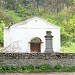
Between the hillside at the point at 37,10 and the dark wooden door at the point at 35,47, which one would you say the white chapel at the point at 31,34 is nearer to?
the dark wooden door at the point at 35,47

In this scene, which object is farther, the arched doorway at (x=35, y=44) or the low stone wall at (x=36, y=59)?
the arched doorway at (x=35, y=44)

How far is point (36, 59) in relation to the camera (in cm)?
1930

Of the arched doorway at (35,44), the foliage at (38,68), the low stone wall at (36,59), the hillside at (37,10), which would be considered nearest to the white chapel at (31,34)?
the arched doorway at (35,44)

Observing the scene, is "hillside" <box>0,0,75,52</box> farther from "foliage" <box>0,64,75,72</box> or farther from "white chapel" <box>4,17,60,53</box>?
"foliage" <box>0,64,75,72</box>

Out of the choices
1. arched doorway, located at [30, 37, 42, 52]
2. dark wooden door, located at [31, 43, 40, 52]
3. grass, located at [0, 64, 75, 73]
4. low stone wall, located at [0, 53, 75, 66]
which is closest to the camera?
grass, located at [0, 64, 75, 73]

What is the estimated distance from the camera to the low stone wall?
19.0m

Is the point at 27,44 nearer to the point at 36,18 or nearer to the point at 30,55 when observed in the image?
the point at 36,18

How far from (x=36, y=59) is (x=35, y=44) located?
1534 centimetres

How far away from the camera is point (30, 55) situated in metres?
19.2

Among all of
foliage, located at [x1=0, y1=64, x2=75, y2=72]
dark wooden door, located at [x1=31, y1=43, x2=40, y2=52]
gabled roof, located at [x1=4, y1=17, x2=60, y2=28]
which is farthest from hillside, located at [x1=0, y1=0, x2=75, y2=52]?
foliage, located at [x1=0, y1=64, x2=75, y2=72]

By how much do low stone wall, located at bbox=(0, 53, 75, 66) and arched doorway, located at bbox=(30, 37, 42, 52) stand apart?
14.4m

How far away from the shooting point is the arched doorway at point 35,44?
3403 cm

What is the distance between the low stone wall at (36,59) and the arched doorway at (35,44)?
14.4 metres

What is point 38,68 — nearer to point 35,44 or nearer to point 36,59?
point 36,59
